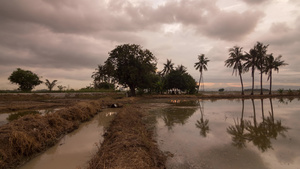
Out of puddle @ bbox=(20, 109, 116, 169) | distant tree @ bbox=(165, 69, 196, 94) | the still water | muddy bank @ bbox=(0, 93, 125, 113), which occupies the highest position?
distant tree @ bbox=(165, 69, 196, 94)

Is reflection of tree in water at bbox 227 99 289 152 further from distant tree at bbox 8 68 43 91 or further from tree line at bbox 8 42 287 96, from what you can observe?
distant tree at bbox 8 68 43 91

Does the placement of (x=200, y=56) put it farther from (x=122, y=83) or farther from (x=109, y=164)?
(x=109, y=164)

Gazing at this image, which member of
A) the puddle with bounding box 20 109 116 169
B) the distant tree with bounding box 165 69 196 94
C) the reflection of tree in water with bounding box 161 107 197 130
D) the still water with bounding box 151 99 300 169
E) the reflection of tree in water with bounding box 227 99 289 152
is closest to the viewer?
the still water with bounding box 151 99 300 169

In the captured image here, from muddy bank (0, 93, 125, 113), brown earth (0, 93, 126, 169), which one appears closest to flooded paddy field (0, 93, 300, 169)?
brown earth (0, 93, 126, 169)

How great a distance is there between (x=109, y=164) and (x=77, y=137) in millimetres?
4565

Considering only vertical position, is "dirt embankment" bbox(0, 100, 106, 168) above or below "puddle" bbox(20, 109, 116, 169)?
above

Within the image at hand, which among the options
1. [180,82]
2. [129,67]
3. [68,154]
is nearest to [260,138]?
[68,154]

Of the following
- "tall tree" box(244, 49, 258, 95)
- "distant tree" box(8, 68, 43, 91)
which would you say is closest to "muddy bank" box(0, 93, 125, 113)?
"distant tree" box(8, 68, 43, 91)

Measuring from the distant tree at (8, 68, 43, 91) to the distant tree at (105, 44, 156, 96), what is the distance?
3622 cm

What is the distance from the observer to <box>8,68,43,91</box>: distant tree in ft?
163

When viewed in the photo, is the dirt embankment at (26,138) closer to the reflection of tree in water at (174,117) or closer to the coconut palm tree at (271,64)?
the reflection of tree in water at (174,117)

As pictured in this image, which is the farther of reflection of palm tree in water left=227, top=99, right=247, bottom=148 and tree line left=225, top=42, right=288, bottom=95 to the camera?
tree line left=225, top=42, right=288, bottom=95

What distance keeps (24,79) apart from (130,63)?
41312 millimetres

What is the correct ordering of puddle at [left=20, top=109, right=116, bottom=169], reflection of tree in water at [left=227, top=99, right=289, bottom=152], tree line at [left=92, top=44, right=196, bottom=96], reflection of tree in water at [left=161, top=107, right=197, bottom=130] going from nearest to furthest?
puddle at [left=20, top=109, right=116, bottom=169] < reflection of tree in water at [left=227, top=99, right=289, bottom=152] < reflection of tree in water at [left=161, top=107, right=197, bottom=130] < tree line at [left=92, top=44, right=196, bottom=96]
